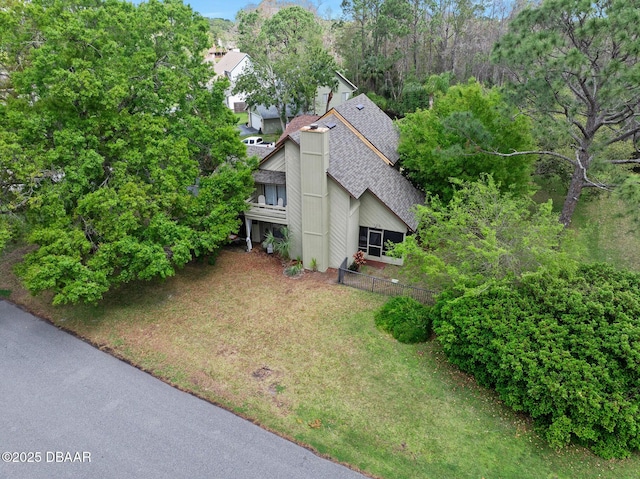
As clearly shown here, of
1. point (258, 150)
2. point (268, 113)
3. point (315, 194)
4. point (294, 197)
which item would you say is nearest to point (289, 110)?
point (268, 113)

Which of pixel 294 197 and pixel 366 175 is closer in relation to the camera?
pixel 294 197

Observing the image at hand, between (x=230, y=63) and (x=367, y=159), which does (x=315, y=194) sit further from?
(x=230, y=63)

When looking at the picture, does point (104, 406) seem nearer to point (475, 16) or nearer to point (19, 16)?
point (19, 16)

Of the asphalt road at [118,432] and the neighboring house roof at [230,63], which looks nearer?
the asphalt road at [118,432]

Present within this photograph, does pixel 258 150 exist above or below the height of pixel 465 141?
below

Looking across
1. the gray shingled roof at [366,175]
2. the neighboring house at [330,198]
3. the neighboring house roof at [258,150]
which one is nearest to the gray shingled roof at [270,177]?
the neighboring house at [330,198]

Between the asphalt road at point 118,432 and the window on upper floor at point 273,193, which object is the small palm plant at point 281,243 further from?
the asphalt road at point 118,432
